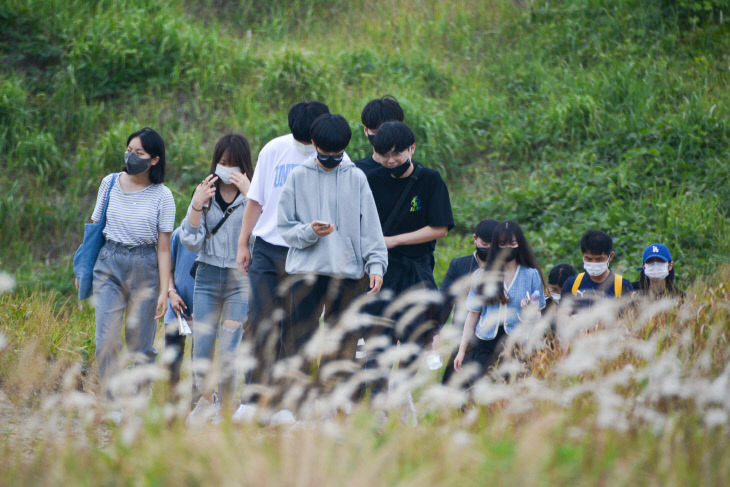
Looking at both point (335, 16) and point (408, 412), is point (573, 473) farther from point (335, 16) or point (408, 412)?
point (335, 16)

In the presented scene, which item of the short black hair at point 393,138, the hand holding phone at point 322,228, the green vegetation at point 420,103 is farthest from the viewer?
the green vegetation at point 420,103

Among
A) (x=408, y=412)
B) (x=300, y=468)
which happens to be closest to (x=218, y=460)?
(x=300, y=468)

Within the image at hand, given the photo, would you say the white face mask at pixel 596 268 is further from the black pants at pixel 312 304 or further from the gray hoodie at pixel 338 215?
the black pants at pixel 312 304

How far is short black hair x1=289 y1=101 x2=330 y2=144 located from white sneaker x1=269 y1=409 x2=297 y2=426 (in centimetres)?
201

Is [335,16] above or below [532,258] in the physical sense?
above

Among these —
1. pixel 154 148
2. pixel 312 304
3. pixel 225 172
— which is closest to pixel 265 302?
pixel 312 304

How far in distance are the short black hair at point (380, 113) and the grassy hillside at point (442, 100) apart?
4.53 m

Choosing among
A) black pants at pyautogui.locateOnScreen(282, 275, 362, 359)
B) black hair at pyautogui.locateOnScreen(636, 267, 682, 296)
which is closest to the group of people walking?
black pants at pyautogui.locateOnScreen(282, 275, 362, 359)

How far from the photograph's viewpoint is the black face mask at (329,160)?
4477mm

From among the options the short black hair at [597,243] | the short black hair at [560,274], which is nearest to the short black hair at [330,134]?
the short black hair at [597,243]

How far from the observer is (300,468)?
2537 mm

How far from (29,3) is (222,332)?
10.1m

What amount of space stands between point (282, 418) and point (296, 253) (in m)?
1.34

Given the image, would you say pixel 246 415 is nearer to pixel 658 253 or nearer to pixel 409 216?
pixel 409 216
